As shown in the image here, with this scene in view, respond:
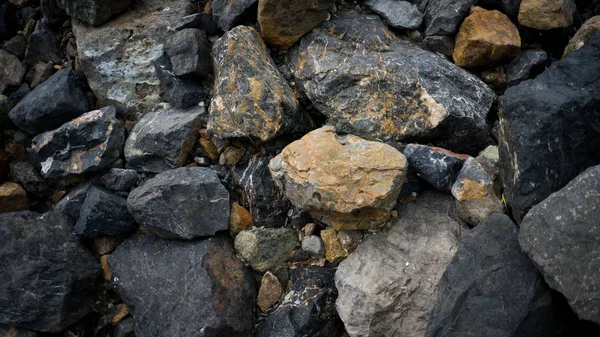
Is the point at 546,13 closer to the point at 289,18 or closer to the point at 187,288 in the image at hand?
the point at 289,18

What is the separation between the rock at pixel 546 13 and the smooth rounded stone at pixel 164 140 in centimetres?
211

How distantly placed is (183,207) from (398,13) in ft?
6.10

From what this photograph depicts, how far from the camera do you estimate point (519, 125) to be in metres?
2.62

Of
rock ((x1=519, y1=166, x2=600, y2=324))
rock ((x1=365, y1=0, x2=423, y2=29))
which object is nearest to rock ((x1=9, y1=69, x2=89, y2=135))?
rock ((x1=365, y1=0, x2=423, y2=29))

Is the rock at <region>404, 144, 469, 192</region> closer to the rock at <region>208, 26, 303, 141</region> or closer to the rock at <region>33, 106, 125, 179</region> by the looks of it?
the rock at <region>208, 26, 303, 141</region>

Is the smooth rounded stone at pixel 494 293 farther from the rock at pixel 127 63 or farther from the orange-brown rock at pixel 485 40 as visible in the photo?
the rock at pixel 127 63

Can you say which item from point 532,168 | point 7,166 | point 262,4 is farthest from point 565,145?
point 7,166

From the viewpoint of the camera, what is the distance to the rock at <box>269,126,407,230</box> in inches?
113

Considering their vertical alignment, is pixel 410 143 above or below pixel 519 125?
below

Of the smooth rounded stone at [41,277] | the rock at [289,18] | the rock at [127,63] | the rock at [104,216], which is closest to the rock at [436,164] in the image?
the rock at [289,18]

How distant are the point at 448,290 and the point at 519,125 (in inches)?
33.8

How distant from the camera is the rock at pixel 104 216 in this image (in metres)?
3.51

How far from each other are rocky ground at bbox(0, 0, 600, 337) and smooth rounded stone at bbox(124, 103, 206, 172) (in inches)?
0.6

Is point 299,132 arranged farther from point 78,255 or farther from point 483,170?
point 78,255
